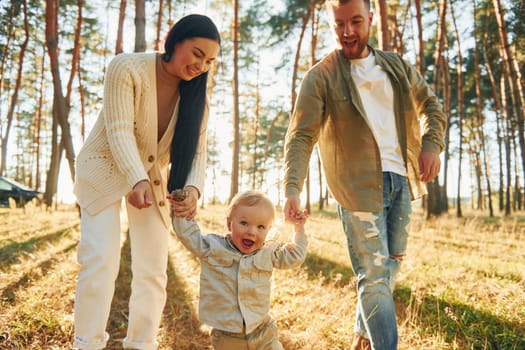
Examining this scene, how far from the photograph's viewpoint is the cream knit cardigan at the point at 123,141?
2.38 metres

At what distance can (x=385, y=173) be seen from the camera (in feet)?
8.71

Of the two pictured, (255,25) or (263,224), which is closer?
(263,224)

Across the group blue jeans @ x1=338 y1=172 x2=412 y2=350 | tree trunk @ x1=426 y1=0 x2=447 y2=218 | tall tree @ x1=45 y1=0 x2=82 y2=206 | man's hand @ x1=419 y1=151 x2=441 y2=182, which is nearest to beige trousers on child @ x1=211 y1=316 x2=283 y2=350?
blue jeans @ x1=338 y1=172 x2=412 y2=350

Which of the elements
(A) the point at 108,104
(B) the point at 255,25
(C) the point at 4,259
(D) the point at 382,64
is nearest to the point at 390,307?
(D) the point at 382,64

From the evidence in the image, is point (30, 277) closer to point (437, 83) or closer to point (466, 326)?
point (466, 326)

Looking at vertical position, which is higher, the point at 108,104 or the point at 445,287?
the point at 108,104

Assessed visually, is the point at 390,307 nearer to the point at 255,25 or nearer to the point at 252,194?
the point at 252,194

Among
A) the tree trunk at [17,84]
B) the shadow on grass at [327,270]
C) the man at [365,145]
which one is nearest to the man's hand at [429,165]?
the man at [365,145]

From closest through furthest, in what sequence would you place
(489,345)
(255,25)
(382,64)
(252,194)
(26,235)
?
(252,194), (382,64), (489,345), (26,235), (255,25)

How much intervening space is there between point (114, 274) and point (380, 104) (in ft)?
6.44

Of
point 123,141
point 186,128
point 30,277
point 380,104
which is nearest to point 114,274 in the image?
point 123,141

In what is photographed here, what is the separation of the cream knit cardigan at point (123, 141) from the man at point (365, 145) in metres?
→ 0.85

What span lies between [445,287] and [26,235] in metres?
8.28

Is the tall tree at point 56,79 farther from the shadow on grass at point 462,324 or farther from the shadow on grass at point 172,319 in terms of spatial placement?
the shadow on grass at point 462,324
